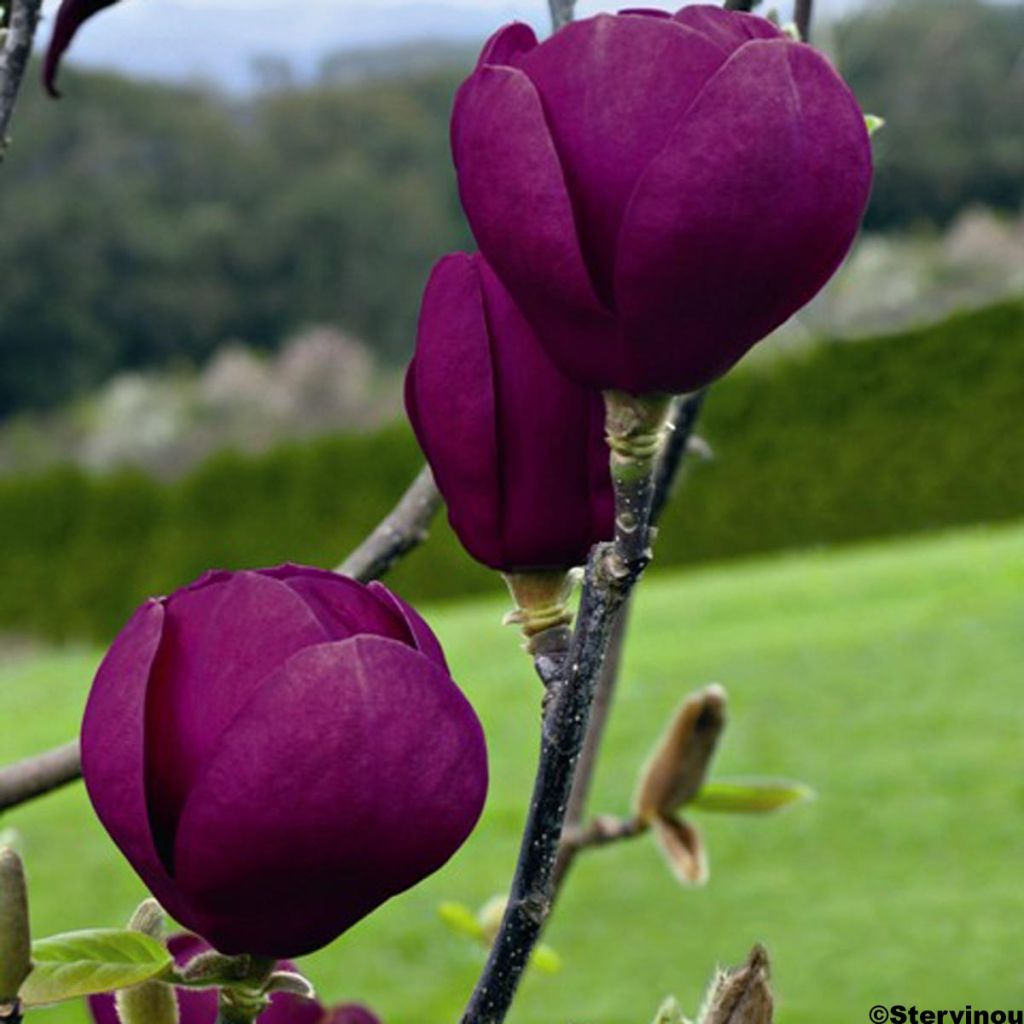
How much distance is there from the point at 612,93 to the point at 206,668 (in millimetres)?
138

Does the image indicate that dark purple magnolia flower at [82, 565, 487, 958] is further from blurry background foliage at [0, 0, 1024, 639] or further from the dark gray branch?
blurry background foliage at [0, 0, 1024, 639]

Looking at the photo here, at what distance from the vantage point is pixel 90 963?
1.35 ft

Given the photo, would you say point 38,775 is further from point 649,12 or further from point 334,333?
point 334,333

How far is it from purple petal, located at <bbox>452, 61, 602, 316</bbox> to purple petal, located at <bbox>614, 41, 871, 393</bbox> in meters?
0.01

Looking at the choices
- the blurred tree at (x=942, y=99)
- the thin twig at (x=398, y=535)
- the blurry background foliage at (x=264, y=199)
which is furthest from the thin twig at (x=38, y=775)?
the blurry background foliage at (x=264, y=199)

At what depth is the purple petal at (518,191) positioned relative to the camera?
0.36m

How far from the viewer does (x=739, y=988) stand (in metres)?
0.40

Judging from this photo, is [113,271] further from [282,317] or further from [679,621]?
[679,621]

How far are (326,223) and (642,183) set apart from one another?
82.1 ft

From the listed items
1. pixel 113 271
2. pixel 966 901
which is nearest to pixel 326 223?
pixel 113 271

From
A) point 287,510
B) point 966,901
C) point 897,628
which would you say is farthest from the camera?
point 287,510

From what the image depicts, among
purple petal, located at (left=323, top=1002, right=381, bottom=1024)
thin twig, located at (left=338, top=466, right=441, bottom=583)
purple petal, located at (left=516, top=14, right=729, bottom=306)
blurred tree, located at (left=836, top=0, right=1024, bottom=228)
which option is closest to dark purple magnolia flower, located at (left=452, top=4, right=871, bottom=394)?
purple petal, located at (left=516, top=14, right=729, bottom=306)

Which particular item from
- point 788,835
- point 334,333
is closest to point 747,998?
point 788,835

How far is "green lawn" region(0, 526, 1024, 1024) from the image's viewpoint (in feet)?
16.5
